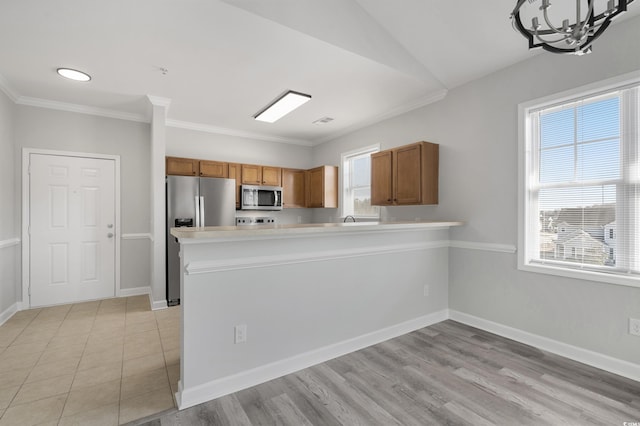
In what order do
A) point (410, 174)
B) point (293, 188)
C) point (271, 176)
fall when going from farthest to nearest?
point (293, 188) → point (271, 176) → point (410, 174)

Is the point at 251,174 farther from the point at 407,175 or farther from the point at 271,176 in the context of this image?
the point at 407,175

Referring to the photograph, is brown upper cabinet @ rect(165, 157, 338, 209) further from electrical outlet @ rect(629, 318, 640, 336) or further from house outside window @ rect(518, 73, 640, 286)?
electrical outlet @ rect(629, 318, 640, 336)

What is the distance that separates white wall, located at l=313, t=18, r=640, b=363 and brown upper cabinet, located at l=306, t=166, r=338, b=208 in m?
1.65

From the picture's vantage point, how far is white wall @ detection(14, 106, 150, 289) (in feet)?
13.3

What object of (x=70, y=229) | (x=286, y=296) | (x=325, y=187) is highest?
(x=325, y=187)

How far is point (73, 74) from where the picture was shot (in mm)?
3148

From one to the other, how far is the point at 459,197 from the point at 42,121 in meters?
5.35

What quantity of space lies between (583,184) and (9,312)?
6.20 metres

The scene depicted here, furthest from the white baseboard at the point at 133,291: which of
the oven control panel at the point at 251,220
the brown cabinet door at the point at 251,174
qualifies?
the brown cabinet door at the point at 251,174

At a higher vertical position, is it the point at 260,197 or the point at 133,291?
the point at 260,197

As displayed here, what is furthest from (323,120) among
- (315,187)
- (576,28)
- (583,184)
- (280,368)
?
(576,28)

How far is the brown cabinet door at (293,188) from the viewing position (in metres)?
5.73

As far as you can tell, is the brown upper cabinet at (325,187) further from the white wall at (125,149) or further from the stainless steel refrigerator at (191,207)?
the white wall at (125,149)

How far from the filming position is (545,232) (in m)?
2.90
